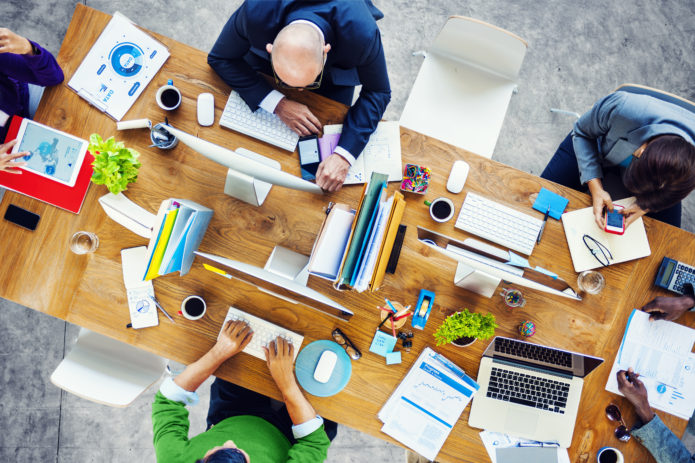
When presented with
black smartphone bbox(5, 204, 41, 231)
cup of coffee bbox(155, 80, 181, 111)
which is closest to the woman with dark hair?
cup of coffee bbox(155, 80, 181, 111)

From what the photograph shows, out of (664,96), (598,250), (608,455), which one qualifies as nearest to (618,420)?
(608,455)

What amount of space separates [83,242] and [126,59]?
756 mm

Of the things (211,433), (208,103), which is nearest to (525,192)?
(208,103)

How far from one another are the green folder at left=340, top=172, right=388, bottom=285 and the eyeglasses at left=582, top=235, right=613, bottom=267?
96cm

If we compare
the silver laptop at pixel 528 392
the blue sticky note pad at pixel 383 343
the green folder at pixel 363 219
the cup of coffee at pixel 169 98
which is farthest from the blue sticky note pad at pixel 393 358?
the cup of coffee at pixel 169 98

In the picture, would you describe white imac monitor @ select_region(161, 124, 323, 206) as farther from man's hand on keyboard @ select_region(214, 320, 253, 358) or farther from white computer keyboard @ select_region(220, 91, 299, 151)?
man's hand on keyboard @ select_region(214, 320, 253, 358)

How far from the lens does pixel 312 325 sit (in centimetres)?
163

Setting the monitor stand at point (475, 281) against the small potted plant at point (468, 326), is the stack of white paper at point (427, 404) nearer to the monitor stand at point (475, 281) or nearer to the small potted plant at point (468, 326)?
the small potted plant at point (468, 326)

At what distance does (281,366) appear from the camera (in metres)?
1.56

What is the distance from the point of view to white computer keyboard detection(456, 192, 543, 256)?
65.0 inches

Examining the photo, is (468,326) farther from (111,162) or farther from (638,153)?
(111,162)

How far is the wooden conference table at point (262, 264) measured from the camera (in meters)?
1.61

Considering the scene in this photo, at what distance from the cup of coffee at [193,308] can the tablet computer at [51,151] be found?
66 cm

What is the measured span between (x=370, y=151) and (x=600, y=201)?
0.97 m
